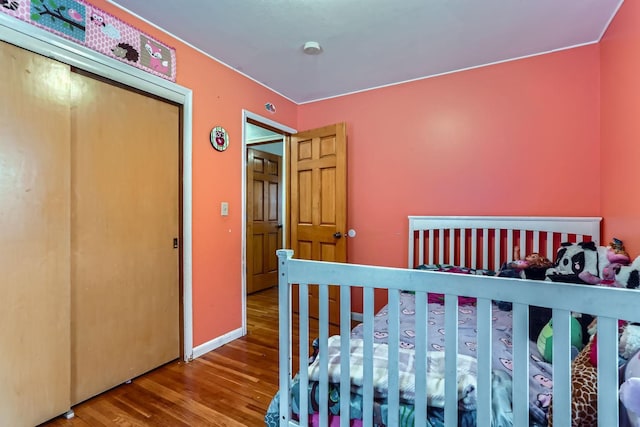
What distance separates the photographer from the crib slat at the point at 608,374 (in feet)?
2.48

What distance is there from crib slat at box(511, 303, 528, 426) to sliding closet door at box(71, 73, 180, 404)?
6.72ft

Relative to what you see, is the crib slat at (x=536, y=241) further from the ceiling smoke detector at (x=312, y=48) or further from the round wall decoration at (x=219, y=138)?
the round wall decoration at (x=219, y=138)

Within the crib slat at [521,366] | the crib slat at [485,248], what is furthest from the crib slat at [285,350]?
the crib slat at [485,248]

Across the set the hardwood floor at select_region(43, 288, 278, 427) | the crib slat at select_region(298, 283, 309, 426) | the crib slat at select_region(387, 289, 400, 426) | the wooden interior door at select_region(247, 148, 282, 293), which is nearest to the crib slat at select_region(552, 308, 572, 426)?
the crib slat at select_region(387, 289, 400, 426)

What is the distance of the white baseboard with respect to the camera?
2.31m

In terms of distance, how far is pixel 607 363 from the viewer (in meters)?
0.77

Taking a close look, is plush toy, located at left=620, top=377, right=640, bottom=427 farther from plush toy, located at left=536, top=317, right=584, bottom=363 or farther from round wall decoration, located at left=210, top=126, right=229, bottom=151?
round wall decoration, located at left=210, top=126, right=229, bottom=151

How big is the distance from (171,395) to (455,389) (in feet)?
5.51

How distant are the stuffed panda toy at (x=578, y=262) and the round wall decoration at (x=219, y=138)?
7.72ft

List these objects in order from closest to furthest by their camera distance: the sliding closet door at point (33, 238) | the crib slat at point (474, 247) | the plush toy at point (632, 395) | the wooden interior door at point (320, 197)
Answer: the plush toy at point (632, 395) < the sliding closet door at point (33, 238) < the crib slat at point (474, 247) < the wooden interior door at point (320, 197)

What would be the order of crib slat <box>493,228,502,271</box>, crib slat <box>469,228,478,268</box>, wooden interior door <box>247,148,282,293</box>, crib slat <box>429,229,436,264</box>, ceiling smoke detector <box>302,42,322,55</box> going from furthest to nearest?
wooden interior door <box>247,148,282,293</box> → crib slat <box>429,229,436,264</box> → crib slat <box>469,228,478,268</box> → crib slat <box>493,228,502,271</box> → ceiling smoke detector <box>302,42,322,55</box>

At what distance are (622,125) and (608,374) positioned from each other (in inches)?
68.7

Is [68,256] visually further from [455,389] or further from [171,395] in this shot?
[455,389]

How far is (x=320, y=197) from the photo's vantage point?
123 inches
